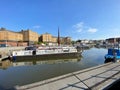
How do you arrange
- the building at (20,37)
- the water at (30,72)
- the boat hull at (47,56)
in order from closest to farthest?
the water at (30,72) → the boat hull at (47,56) → the building at (20,37)

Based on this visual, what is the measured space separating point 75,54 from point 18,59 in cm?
1686

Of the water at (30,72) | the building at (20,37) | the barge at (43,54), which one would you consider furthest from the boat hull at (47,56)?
the building at (20,37)

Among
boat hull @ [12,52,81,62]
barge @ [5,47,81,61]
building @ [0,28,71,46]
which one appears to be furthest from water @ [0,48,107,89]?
building @ [0,28,71,46]

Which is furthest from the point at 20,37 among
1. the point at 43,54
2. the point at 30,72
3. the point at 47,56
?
the point at 30,72

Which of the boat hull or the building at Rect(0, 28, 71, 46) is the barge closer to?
the boat hull

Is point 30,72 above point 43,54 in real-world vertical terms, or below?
below

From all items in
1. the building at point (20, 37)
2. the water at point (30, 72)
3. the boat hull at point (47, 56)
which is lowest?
the water at point (30, 72)

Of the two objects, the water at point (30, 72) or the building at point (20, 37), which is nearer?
the water at point (30, 72)

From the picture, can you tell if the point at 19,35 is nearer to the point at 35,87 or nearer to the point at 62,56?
the point at 62,56

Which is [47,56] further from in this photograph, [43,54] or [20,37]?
[20,37]

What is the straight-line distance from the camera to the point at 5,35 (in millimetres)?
85000

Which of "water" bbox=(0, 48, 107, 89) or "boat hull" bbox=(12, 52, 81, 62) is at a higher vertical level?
"boat hull" bbox=(12, 52, 81, 62)

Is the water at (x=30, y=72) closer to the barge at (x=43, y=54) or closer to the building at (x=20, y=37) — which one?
the barge at (x=43, y=54)

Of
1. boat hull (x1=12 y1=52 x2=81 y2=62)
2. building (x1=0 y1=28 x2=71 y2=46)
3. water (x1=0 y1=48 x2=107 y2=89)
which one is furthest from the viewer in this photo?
building (x1=0 y1=28 x2=71 y2=46)
